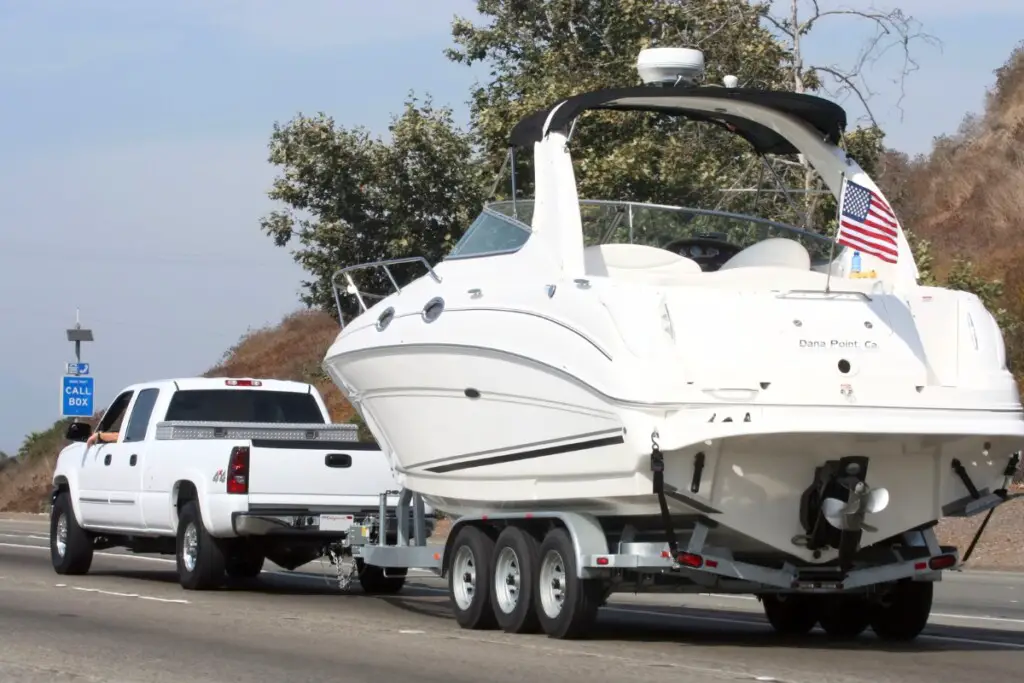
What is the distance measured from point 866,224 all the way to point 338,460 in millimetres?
5963

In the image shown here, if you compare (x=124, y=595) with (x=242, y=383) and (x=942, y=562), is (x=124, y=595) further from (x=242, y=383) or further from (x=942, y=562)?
(x=942, y=562)

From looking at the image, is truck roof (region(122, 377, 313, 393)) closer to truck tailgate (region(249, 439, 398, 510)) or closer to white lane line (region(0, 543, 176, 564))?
truck tailgate (region(249, 439, 398, 510))

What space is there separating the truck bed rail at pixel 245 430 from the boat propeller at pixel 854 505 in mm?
6982

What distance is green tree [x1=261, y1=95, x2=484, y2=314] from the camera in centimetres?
3014

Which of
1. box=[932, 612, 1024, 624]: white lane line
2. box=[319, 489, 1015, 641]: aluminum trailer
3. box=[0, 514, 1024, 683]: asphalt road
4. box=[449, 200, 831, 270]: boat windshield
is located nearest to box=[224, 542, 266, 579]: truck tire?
box=[0, 514, 1024, 683]: asphalt road

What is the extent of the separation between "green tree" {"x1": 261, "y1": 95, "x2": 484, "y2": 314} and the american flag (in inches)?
682

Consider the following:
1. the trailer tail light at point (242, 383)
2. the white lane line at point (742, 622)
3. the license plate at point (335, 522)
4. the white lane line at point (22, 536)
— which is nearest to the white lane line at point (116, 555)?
the white lane line at point (22, 536)

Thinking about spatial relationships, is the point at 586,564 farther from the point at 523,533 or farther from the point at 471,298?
the point at 471,298

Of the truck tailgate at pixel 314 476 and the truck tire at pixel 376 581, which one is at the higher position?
the truck tailgate at pixel 314 476

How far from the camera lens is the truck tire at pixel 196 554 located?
1673cm

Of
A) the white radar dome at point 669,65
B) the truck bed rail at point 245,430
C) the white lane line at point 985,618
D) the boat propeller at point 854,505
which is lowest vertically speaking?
Answer: the white lane line at point 985,618

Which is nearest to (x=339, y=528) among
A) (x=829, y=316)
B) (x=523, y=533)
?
(x=523, y=533)

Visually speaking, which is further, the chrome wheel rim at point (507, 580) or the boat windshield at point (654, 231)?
the boat windshield at point (654, 231)

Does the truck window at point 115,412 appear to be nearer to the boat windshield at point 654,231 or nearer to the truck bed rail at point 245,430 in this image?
the truck bed rail at point 245,430
